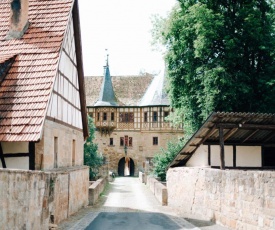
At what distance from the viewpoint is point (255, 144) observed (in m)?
18.7

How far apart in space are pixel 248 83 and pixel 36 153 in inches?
549

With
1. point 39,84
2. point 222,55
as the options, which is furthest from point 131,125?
point 39,84

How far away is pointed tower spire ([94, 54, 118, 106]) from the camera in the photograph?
54.2 meters

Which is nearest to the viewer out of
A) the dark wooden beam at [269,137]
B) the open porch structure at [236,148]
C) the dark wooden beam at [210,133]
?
the dark wooden beam at [210,133]

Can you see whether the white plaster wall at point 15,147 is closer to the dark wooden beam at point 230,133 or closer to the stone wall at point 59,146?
the stone wall at point 59,146

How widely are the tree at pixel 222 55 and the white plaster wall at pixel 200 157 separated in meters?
4.08

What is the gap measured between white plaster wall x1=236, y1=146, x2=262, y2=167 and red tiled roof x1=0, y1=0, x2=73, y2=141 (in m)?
9.31

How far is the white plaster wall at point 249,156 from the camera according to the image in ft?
61.2

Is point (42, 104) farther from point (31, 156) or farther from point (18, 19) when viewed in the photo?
point (18, 19)

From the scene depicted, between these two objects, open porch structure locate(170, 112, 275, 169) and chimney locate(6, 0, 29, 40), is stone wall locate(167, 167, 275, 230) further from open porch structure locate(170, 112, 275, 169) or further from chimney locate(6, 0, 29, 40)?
chimney locate(6, 0, 29, 40)

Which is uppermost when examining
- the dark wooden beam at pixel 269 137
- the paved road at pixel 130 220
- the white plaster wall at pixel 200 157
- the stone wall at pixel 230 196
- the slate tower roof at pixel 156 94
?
the slate tower roof at pixel 156 94

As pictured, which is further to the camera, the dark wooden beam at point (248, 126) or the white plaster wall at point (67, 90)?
the dark wooden beam at point (248, 126)

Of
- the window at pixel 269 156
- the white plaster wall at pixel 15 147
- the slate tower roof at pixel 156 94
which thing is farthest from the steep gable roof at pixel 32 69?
the slate tower roof at pixel 156 94

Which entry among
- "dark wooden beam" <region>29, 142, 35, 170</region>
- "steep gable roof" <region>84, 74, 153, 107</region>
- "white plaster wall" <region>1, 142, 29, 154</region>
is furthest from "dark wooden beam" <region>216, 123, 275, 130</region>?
"steep gable roof" <region>84, 74, 153, 107</region>
